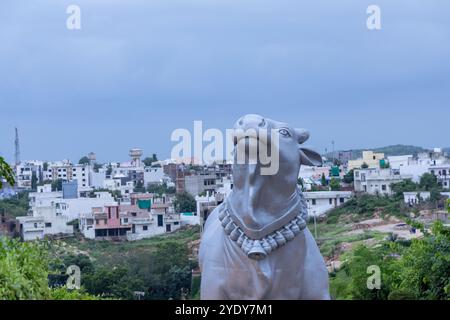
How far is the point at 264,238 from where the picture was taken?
12.5ft

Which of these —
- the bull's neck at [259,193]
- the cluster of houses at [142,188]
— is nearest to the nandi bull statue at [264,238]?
the bull's neck at [259,193]

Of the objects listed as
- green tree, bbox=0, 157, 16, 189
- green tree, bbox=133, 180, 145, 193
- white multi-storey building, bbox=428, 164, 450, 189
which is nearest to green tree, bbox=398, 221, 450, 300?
green tree, bbox=0, 157, 16, 189

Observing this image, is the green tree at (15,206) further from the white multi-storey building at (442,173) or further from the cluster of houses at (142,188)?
the white multi-storey building at (442,173)

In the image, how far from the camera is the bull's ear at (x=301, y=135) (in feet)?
12.9

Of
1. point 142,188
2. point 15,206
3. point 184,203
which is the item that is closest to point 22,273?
point 184,203

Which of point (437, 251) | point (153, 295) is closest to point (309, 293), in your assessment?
point (437, 251)

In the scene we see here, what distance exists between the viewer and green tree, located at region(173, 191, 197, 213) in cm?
1194

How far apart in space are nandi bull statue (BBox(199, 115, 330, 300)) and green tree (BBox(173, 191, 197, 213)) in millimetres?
7638

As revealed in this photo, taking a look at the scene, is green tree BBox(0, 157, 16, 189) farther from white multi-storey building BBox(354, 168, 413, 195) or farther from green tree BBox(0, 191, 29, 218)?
white multi-storey building BBox(354, 168, 413, 195)

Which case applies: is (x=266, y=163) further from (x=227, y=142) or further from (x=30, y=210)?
(x=30, y=210)

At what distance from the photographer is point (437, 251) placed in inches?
273

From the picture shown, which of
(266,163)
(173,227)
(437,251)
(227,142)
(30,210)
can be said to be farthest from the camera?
(30,210)

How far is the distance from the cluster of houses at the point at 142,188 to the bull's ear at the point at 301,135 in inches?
143
